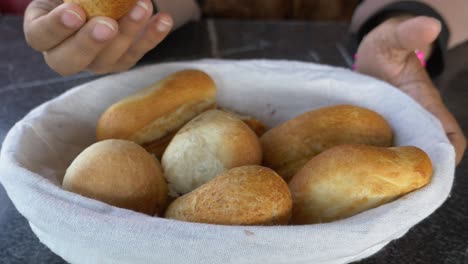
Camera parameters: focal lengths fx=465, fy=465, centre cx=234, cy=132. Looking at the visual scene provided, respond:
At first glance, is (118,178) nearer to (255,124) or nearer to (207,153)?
(207,153)

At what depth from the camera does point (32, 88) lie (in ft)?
2.31

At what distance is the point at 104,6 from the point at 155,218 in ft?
0.64

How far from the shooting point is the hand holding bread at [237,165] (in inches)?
12.4

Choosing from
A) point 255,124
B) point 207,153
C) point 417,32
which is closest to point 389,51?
point 417,32

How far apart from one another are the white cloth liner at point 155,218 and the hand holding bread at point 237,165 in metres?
0.02

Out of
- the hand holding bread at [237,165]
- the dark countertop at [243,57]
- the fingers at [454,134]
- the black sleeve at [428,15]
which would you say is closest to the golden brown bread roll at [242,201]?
the hand holding bread at [237,165]

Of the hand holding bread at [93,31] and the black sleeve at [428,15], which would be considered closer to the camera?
the hand holding bread at [93,31]

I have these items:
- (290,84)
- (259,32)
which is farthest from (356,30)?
(290,84)

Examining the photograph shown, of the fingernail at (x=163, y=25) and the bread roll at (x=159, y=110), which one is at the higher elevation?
the fingernail at (x=163, y=25)

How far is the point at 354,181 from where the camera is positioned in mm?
334

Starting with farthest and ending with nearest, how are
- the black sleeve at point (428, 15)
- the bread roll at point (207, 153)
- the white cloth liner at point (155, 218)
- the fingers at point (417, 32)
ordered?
the black sleeve at point (428, 15) < the fingers at point (417, 32) < the bread roll at point (207, 153) < the white cloth liner at point (155, 218)

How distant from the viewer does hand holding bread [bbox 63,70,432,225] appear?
32 cm

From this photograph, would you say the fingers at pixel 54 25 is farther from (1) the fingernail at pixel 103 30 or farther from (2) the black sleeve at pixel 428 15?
(2) the black sleeve at pixel 428 15

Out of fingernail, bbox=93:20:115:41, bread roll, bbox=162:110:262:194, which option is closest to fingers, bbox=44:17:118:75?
fingernail, bbox=93:20:115:41
